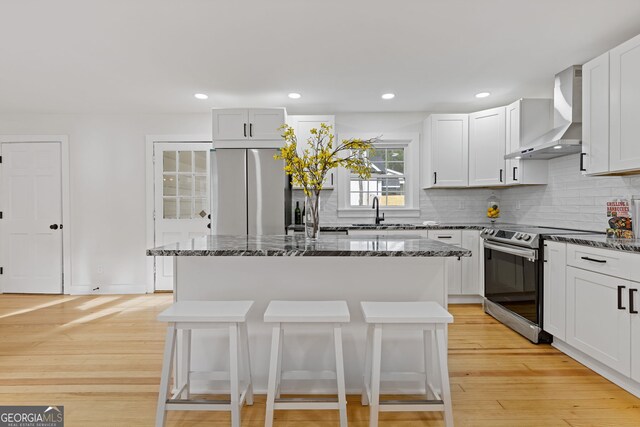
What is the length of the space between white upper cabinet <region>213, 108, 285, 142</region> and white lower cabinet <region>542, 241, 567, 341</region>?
9.54ft

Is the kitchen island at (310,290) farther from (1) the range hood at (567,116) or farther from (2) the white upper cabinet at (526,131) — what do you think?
(2) the white upper cabinet at (526,131)

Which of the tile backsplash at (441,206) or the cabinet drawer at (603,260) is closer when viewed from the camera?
the cabinet drawer at (603,260)

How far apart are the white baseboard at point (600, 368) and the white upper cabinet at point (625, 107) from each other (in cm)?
136

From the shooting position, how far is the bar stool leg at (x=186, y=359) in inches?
77.7

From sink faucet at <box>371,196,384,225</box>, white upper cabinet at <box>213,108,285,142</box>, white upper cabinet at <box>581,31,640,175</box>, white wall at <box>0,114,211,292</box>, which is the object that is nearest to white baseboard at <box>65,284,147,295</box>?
white wall at <box>0,114,211,292</box>

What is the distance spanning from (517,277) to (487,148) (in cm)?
172

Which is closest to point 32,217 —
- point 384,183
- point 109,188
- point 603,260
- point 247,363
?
point 109,188

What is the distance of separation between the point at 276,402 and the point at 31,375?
195 centimetres

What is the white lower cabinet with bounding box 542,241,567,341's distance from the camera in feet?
8.82

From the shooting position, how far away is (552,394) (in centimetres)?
218

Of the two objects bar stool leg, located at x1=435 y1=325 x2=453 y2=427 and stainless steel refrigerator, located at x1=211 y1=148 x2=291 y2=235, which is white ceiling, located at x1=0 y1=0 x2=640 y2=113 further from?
bar stool leg, located at x1=435 y1=325 x2=453 y2=427

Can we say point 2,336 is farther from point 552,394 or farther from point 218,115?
point 552,394

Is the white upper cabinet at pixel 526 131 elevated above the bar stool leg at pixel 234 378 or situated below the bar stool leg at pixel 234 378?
above

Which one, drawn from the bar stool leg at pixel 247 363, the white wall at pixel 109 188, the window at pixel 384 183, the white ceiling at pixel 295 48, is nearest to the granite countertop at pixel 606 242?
the white ceiling at pixel 295 48
